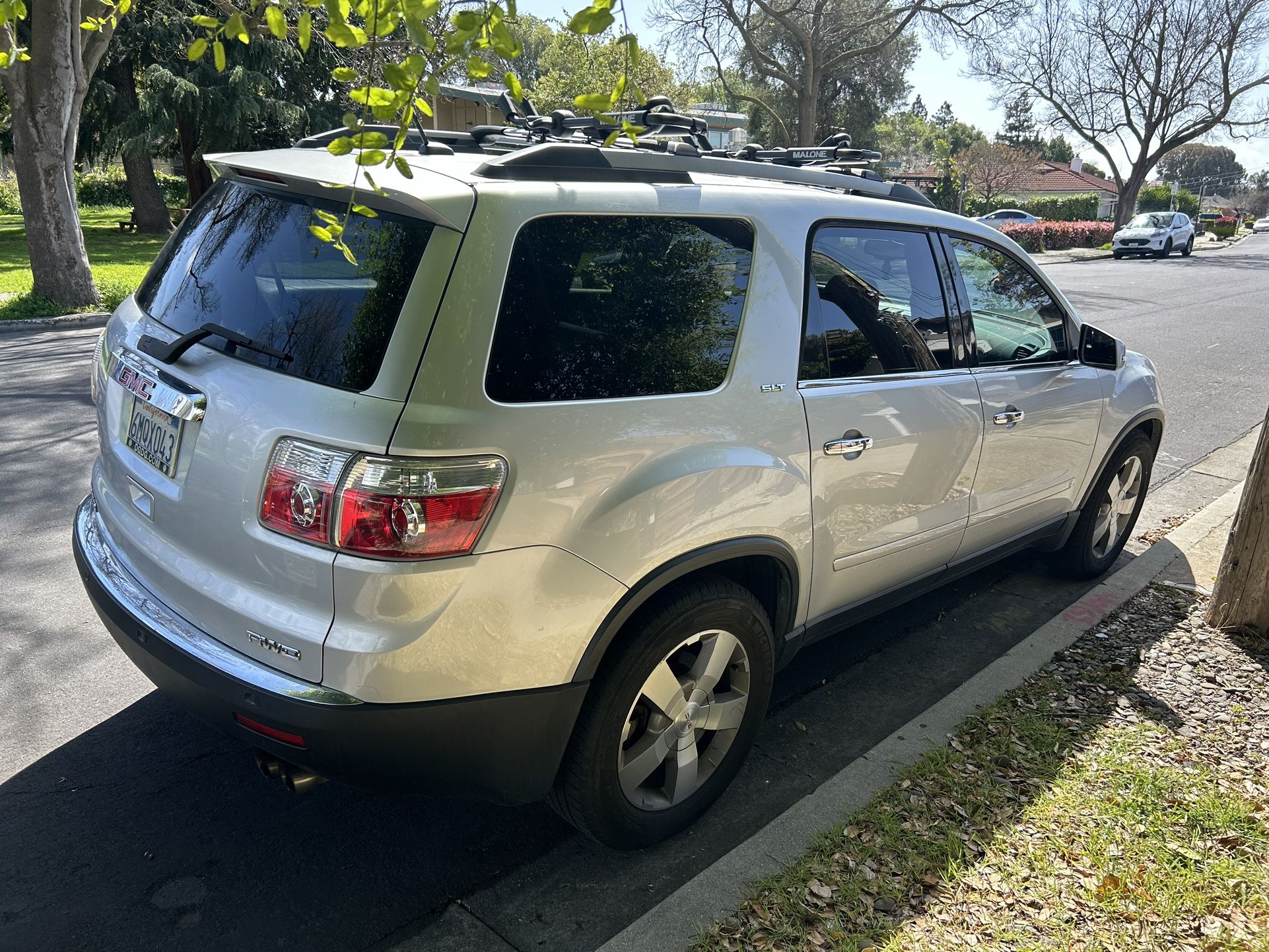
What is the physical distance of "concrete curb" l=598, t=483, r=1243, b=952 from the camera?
255 centimetres

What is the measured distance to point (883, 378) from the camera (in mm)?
3320

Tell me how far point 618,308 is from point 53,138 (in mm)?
12652

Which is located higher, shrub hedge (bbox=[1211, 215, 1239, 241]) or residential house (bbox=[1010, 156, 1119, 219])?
residential house (bbox=[1010, 156, 1119, 219])

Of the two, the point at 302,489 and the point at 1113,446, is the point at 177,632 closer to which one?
the point at 302,489

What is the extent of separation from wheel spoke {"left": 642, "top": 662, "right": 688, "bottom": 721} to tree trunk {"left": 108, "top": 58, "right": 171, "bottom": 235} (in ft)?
80.6

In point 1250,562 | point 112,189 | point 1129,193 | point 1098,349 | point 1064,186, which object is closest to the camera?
point 1250,562

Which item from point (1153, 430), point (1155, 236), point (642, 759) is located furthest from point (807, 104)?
point (642, 759)

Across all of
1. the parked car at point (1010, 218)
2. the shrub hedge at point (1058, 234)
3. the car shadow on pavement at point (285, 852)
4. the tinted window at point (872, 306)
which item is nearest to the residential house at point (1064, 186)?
the parked car at point (1010, 218)

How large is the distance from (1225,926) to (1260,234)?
76.8 metres

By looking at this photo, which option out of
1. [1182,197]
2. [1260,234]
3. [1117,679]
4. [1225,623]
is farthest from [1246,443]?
[1182,197]

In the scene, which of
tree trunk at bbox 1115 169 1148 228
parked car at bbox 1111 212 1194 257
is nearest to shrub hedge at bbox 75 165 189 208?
parked car at bbox 1111 212 1194 257

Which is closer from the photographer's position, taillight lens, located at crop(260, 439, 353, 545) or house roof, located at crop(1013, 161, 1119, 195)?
taillight lens, located at crop(260, 439, 353, 545)

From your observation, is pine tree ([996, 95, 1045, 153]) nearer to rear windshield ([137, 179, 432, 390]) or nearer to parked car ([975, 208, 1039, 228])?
parked car ([975, 208, 1039, 228])

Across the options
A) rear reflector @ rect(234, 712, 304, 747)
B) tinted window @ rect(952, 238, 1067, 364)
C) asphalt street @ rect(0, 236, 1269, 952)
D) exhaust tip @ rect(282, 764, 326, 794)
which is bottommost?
asphalt street @ rect(0, 236, 1269, 952)
